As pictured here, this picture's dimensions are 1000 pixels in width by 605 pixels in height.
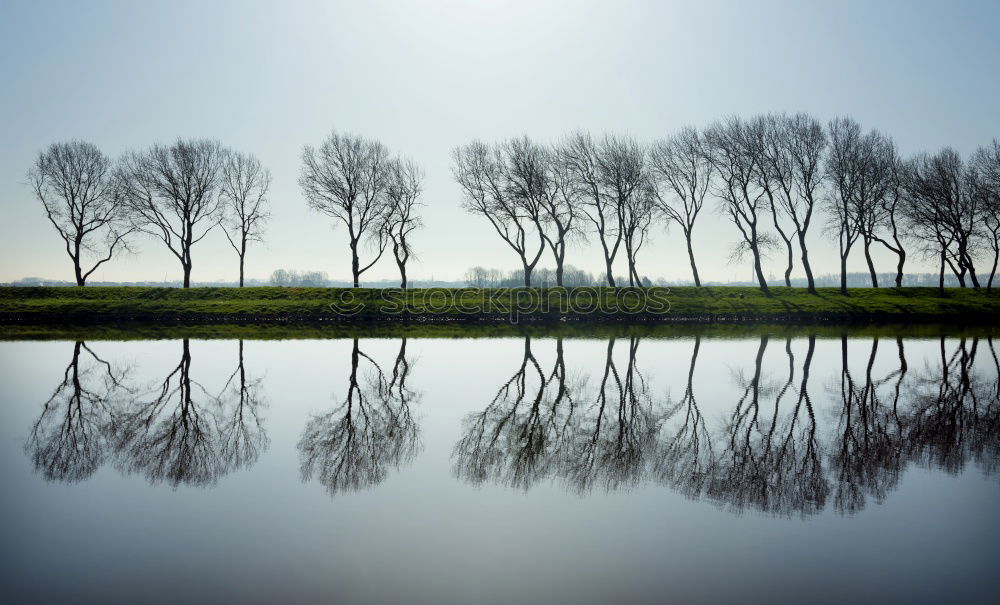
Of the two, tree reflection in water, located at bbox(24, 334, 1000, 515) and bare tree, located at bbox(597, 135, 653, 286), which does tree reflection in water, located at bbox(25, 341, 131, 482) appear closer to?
tree reflection in water, located at bbox(24, 334, 1000, 515)

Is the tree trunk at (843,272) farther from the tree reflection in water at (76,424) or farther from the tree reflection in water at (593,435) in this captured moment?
the tree reflection in water at (76,424)

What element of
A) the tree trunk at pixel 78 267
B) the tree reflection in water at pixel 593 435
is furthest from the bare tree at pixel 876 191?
the tree trunk at pixel 78 267

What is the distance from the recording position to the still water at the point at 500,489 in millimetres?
4969

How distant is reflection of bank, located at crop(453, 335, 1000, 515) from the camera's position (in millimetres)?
7434

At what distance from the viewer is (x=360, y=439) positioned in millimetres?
9469

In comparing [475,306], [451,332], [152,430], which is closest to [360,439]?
[152,430]

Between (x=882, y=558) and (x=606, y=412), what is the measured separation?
20.4 ft

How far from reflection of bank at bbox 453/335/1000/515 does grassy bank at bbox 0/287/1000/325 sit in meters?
25.8

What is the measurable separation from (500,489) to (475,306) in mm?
35240

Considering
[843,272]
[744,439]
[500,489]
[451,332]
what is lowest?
[500,489]

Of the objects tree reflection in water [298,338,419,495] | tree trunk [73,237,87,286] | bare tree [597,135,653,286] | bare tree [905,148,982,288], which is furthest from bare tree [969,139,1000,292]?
tree trunk [73,237,87,286]

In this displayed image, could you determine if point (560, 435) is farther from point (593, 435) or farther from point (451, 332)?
point (451, 332)

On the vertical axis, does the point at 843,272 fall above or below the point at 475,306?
above

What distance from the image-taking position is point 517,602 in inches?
182
